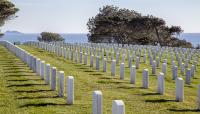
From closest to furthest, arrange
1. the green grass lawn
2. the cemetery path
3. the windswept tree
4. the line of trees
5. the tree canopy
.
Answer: the cemetery path → the green grass lawn → the windswept tree → the line of trees → the tree canopy

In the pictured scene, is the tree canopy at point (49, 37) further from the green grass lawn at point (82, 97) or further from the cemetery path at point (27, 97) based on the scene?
the cemetery path at point (27, 97)

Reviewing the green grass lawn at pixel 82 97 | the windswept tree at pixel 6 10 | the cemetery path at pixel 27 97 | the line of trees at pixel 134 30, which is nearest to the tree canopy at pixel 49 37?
the line of trees at pixel 134 30

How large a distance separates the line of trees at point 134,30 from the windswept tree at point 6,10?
31.1 metres

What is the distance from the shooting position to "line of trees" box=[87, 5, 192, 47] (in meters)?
91.6

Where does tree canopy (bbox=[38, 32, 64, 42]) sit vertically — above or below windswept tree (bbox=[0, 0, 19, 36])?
below

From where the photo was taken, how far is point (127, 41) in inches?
3656

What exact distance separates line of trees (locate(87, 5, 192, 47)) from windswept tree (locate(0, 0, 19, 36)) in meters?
31.1

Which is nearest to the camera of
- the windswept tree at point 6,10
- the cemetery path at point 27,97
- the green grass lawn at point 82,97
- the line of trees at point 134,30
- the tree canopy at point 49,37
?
the cemetery path at point 27,97

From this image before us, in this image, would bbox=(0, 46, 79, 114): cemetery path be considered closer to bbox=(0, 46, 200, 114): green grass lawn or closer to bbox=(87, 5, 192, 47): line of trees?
bbox=(0, 46, 200, 114): green grass lawn

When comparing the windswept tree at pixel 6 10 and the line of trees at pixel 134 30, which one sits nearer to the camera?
the windswept tree at pixel 6 10

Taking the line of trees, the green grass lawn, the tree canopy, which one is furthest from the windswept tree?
the tree canopy

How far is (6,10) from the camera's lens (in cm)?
6050

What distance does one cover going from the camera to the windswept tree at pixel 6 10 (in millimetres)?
59844

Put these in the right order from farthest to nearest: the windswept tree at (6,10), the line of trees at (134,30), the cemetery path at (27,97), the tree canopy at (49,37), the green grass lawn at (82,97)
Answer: the tree canopy at (49,37) < the line of trees at (134,30) < the windswept tree at (6,10) < the green grass lawn at (82,97) < the cemetery path at (27,97)
